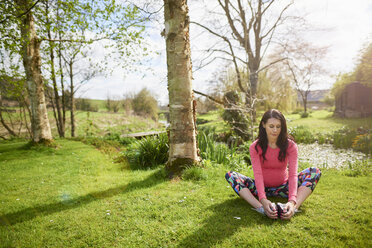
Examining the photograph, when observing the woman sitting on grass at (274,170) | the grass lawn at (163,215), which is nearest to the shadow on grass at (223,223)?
the grass lawn at (163,215)

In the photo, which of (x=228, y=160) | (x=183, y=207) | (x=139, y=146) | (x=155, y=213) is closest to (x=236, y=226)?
(x=183, y=207)

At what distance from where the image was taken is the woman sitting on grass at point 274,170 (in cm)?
259

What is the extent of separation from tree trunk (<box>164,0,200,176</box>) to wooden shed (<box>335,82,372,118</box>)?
19883 mm

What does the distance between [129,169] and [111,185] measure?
47.9 inches

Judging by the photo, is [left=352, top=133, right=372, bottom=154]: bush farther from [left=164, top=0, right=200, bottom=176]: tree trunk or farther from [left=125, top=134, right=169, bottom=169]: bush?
[left=125, top=134, right=169, bottom=169]: bush

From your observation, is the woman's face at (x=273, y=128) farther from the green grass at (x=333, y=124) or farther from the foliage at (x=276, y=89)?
the foliage at (x=276, y=89)

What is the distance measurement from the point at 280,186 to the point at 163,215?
5.84ft

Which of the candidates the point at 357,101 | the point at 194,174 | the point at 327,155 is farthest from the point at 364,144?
the point at 357,101

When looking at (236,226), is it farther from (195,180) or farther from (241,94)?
(241,94)

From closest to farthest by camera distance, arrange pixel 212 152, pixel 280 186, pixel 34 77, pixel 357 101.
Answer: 1. pixel 280 186
2. pixel 212 152
3. pixel 34 77
4. pixel 357 101

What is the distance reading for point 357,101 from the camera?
1736cm

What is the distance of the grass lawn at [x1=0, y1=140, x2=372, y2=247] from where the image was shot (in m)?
2.12

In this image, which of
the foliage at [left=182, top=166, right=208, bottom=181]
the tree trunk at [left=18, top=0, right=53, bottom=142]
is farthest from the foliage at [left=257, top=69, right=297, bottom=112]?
the tree trunk at [left=18, top=0, right=53, bottom=142]

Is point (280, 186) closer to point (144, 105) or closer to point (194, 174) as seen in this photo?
point (194, 174)
